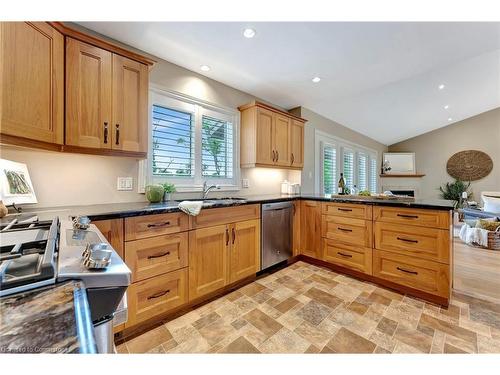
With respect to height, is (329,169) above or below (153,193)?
above

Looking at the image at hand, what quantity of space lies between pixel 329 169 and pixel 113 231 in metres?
4.21

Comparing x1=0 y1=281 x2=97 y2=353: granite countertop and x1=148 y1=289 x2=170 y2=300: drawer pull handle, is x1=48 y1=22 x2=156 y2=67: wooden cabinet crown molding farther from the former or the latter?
x1=148 y1=289 x2=170 y2=300: drawer pull handle

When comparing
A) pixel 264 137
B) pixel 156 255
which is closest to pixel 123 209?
pixel 156 255

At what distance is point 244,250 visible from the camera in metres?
2.32

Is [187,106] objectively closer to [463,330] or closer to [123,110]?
[123,110]

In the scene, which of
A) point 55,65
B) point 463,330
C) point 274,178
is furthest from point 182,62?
point 463,330

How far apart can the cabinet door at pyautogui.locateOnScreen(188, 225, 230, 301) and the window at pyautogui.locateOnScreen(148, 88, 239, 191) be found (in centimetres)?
78

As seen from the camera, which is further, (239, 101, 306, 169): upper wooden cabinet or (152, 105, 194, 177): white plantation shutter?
(239, 101, 306, 169): upper wooden cabinet

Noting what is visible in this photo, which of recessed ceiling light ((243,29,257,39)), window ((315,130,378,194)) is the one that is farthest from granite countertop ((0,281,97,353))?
window ((315,130,378,194))

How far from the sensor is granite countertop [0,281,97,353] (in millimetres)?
342

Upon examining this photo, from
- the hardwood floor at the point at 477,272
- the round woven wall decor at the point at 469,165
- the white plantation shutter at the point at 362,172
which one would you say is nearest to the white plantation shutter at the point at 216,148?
the hardwood floor at the point at 477,272

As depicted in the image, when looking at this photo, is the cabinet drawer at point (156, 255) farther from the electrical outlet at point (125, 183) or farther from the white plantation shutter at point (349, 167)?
the white plantation shutter at point (349, 167)

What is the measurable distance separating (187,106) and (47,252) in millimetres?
2214

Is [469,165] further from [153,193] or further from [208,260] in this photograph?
[153,193]
